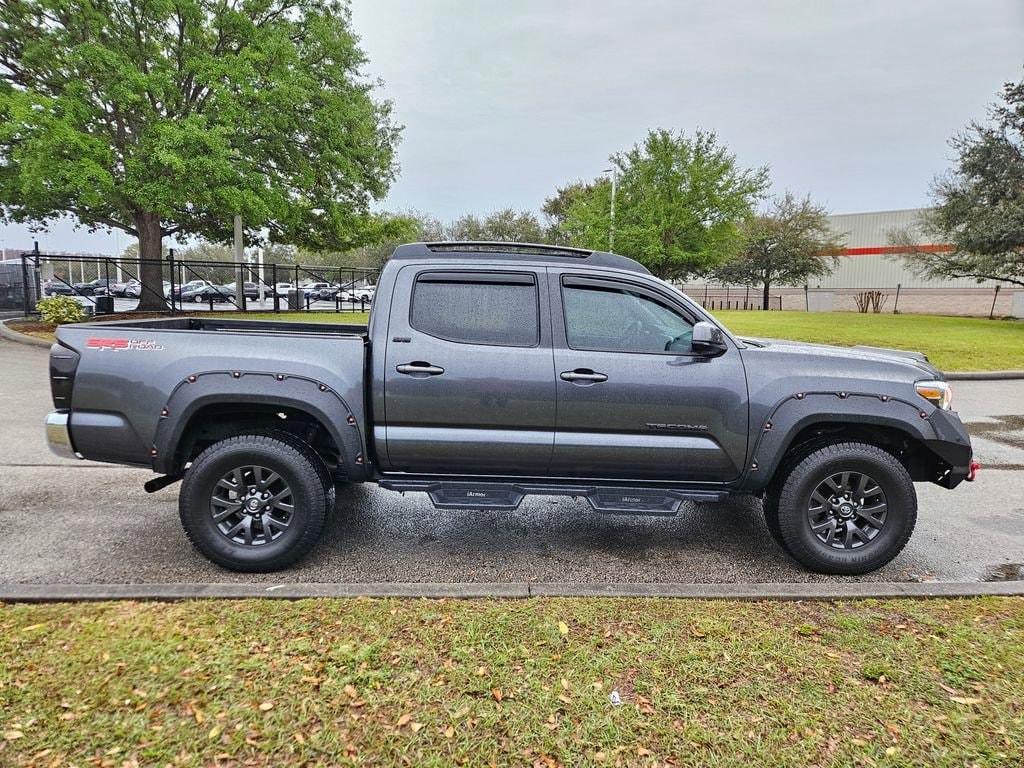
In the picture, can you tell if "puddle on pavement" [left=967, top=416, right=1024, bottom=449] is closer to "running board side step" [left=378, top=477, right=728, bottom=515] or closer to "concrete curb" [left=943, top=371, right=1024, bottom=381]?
"concrete curb" [left=943, top=371, right=1024, bottom=381]

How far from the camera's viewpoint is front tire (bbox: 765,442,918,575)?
3.86 metres

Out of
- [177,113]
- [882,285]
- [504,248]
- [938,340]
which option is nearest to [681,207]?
[938,340]

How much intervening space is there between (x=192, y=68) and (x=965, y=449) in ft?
59.1

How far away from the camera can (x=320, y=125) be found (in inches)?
701

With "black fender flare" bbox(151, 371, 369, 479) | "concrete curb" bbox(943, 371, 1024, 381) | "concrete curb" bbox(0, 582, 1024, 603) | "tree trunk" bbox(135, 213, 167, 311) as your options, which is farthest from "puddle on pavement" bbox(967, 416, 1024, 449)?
"tree trunk" bbox(135, 213, 167, 311)

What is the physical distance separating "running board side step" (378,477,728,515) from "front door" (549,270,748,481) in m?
0.10

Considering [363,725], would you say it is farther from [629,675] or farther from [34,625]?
[34,625]

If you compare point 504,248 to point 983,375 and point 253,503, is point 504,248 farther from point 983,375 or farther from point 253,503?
point 983,375

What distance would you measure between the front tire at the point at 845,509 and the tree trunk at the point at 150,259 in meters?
21.1

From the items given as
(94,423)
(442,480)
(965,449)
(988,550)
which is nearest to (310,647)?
(442,480)

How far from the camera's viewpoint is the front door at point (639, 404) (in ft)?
12.6

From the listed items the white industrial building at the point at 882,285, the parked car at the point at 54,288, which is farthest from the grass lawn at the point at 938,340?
the white industrial building at the point at 882,285

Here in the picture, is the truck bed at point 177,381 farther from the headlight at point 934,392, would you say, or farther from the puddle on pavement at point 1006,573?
the puddle on pavement at point 1006,573

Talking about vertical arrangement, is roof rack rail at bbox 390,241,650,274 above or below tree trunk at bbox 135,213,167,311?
below
